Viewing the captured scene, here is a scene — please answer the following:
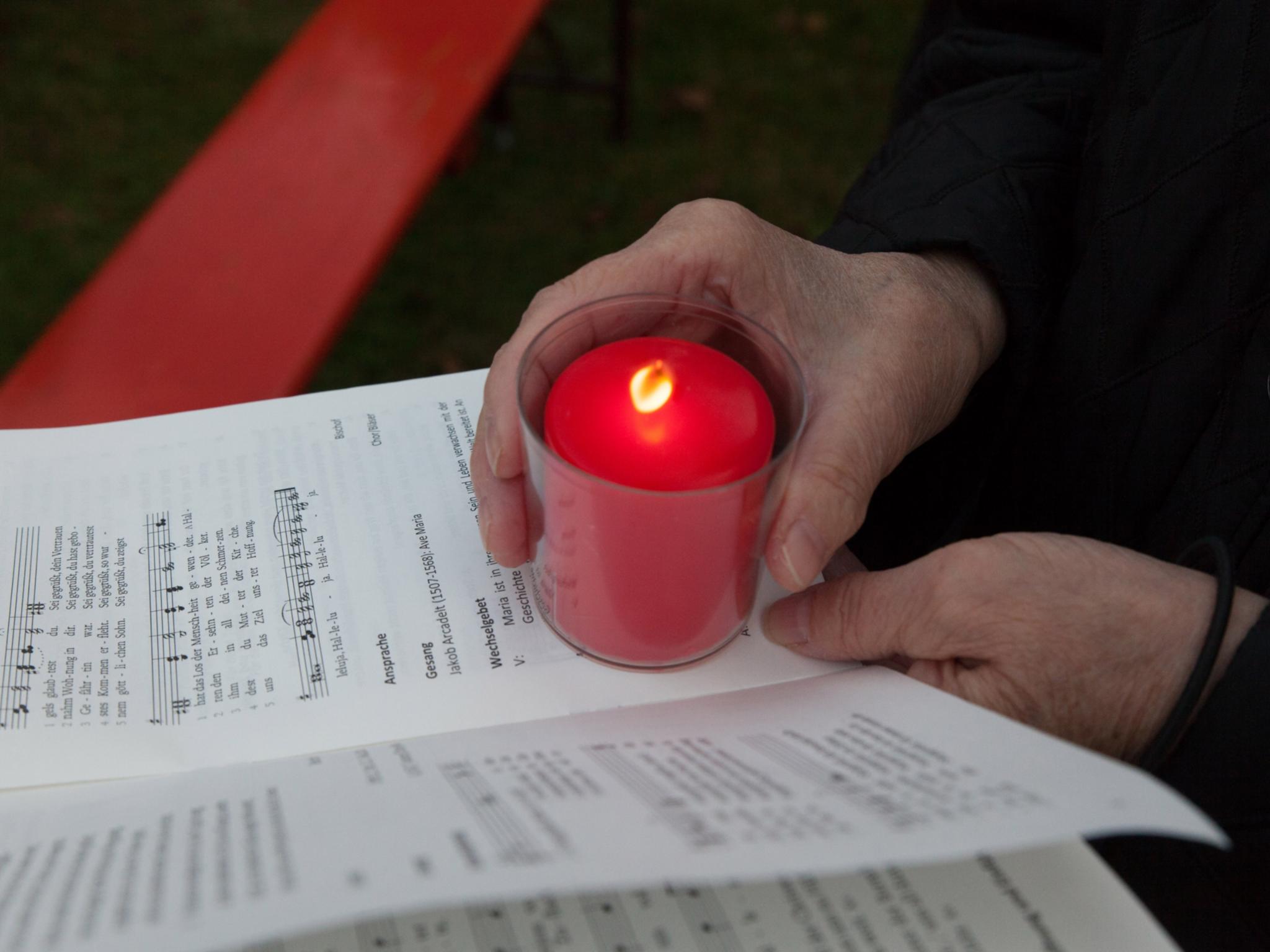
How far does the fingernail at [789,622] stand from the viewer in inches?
30.8

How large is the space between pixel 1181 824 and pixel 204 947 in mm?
492

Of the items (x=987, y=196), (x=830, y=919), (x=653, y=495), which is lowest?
(x=830, y=919)

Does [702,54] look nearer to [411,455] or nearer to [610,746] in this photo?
[411,455]

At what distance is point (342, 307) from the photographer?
1.30 m

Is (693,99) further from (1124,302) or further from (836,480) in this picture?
(836,480)

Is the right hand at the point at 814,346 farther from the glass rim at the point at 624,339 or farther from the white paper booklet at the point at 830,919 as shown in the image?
the white paper booklet at the point at 830,919

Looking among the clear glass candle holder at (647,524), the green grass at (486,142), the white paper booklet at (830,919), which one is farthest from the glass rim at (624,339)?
the green grass at (486,142)

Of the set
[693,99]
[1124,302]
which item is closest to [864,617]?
[1124,302]

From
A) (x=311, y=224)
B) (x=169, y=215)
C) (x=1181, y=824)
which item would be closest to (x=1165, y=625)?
(x=1181, y=824)

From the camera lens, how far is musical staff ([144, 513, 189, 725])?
740mm

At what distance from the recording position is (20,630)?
77 centimetres

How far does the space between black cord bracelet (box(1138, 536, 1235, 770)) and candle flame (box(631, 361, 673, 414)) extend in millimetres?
428

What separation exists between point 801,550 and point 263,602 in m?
0.44

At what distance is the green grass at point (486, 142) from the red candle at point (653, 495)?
1.61 metres
